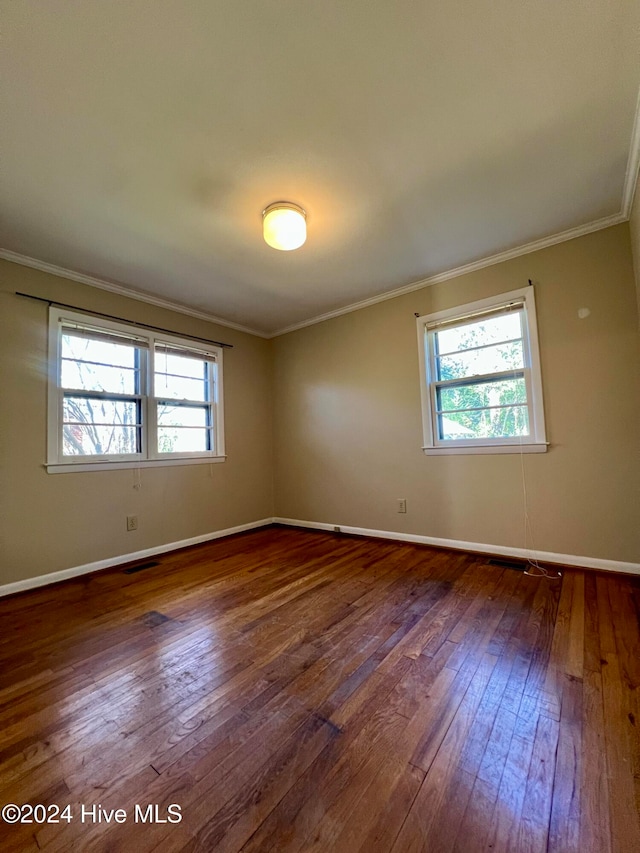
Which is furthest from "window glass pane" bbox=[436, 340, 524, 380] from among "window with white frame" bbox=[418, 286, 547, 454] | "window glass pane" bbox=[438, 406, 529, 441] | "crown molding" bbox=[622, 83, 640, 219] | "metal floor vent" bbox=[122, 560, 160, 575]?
"metal floor vent" bbox=[122, 560, 160, 575]

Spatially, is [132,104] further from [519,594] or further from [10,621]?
[519,594]

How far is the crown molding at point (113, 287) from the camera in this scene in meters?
2.76

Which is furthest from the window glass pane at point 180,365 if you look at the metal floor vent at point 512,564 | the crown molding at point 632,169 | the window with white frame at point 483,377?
the crown molding at point 632,169

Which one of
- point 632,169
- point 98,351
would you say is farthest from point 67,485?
point 632,169

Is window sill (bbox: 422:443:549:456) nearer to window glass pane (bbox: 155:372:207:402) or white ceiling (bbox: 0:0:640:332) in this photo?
white ceiling (bbox: 0:0:640:332)

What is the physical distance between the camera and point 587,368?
8.73 feet

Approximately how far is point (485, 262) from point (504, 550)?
256 centimetres

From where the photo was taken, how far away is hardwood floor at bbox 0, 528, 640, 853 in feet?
3.06

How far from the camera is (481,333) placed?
10.5ft

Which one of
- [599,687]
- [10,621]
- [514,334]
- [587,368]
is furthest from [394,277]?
[10,621]

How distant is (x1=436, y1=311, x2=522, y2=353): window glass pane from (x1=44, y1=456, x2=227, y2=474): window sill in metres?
2.80

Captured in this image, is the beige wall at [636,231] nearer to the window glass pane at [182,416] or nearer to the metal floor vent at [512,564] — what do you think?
the metal floor vent at [512,564]

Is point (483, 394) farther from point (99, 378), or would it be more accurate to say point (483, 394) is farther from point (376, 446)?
point (99, 378)

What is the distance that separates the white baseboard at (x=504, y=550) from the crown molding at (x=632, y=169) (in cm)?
254
